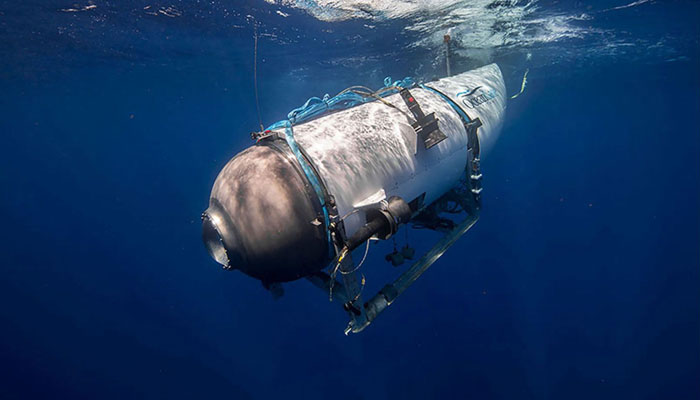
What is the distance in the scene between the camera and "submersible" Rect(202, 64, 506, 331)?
2549mm

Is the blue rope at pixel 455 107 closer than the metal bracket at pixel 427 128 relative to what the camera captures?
No

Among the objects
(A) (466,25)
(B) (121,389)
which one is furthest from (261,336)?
(A) (466,25)

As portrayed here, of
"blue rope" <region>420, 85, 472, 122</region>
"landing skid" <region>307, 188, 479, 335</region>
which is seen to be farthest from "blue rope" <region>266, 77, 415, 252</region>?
"blue rope" <region>420, 85, 472, 122</region>

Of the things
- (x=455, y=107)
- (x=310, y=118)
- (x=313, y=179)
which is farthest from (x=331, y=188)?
(x=455, y=107)

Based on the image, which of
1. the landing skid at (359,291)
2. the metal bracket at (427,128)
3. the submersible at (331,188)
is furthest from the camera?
the metal bracket at (427,128)

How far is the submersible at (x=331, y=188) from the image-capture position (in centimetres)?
255

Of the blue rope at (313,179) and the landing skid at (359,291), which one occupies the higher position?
the blue rope at (313,179)

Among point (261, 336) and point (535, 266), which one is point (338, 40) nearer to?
point (261, 336)

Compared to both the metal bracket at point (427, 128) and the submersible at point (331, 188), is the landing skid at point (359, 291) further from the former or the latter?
the metal bracket at point (427, 128)

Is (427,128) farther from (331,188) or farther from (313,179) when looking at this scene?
(313,179)

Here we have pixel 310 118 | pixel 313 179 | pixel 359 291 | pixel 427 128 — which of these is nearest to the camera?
pixel 313 179

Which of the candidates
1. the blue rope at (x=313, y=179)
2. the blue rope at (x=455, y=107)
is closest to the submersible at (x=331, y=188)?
the blue rope at (x=313, y=179)

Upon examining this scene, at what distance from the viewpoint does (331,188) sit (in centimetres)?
271

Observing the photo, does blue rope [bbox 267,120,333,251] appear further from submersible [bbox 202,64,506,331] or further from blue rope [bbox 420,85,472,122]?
blue rope [bbox 420,85,472,122]
